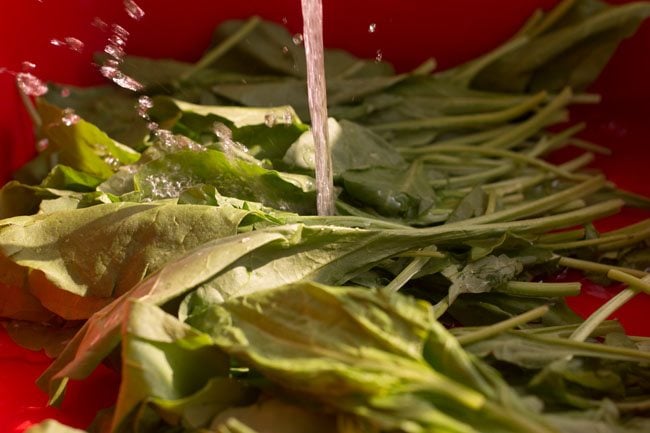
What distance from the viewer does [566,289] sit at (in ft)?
2.81

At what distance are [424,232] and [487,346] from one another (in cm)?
16

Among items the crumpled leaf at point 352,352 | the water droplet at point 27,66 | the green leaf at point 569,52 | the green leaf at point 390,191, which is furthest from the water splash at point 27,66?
the green leaf at point 569,52

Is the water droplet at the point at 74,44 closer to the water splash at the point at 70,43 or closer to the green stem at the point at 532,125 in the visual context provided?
the water splash at the point at 70,43

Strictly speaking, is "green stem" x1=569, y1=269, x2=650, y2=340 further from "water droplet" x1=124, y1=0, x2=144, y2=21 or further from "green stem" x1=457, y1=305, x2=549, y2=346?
"water droplet" x1=124, y1=0, x2=144, y2=21

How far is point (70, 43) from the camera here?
45.9 inches

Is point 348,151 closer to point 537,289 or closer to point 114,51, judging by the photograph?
point 537,289

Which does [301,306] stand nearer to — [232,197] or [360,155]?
[232,197]

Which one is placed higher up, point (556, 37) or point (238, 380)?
point (556, 37)

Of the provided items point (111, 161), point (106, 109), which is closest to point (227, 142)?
point (111, 161)

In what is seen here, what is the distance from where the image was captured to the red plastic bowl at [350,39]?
3.61 ft

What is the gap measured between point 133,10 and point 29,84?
8.3 inches

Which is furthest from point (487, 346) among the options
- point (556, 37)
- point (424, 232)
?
point (556, 37)

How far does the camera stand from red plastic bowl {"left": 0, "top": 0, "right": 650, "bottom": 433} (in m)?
1.10

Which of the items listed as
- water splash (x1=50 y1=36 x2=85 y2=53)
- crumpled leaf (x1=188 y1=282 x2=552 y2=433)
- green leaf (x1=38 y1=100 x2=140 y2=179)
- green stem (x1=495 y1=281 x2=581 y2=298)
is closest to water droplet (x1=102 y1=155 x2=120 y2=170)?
green leaf (x1=38 y1=100 x2=140 y2=179)
